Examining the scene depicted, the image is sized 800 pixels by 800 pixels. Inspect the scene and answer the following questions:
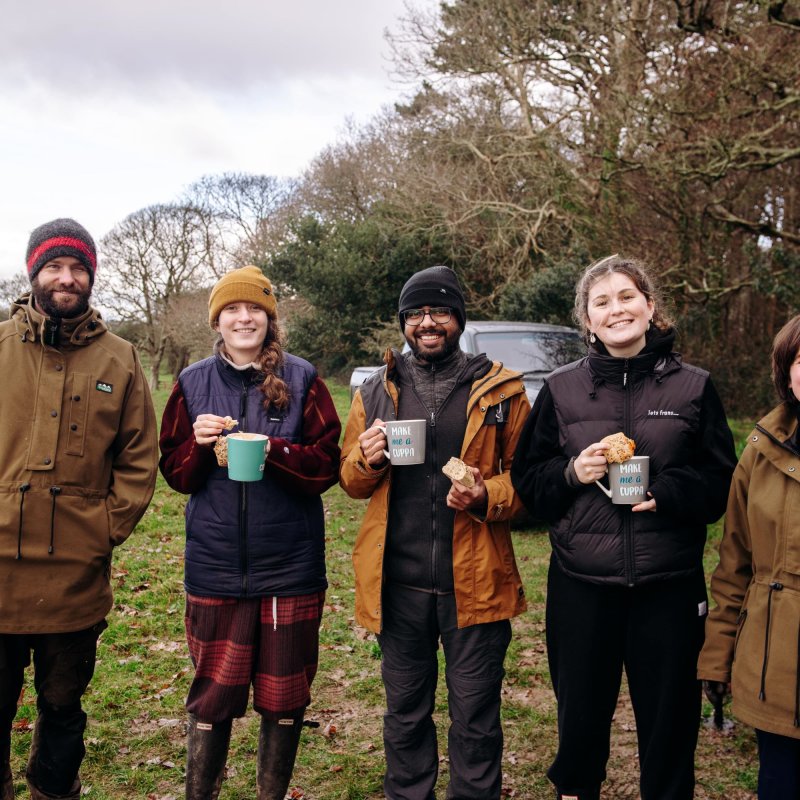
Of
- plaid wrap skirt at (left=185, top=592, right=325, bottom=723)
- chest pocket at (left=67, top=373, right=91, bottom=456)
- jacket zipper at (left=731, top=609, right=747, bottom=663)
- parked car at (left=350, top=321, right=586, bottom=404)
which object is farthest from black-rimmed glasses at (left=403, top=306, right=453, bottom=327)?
parked car at (left=350, top=321, right=586, bottom=404)

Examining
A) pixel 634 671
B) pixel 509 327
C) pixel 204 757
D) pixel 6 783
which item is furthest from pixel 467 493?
pixel 509 327

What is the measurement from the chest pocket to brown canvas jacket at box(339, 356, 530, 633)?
3.17ft

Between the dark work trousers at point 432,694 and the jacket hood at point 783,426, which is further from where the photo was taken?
the dark work trousers at point 432,694

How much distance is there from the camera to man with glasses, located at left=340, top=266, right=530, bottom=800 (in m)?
2.75

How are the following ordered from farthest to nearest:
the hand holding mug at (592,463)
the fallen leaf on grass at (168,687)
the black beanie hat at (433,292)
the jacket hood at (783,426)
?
the fallen leaf on grass at (168,687)
the black beanie hat at (433,292)
the hand holding mug at (592,463)
the jacket hood at (783,426)

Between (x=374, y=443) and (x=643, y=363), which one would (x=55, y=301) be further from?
(x=643, y=363)

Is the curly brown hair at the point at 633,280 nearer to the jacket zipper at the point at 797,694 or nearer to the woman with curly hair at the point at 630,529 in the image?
the woman with curly hair at the point at 630,529

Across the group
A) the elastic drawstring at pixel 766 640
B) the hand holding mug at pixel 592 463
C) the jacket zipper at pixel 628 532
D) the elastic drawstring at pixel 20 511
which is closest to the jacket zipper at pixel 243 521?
the elastic drawstring at pixel 20 511

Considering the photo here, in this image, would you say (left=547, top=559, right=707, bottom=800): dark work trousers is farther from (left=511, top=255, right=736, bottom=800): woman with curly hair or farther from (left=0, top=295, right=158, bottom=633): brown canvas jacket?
(left=0, top=295, right=158, bottom=633): brown canvas jacket

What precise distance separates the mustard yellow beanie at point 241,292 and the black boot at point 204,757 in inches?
60.0

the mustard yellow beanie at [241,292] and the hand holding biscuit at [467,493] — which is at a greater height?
the mustard yellow beanie at [241,292]

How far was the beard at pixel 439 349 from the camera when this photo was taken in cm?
287

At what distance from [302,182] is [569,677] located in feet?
94.1

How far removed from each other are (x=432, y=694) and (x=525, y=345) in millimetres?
5033
